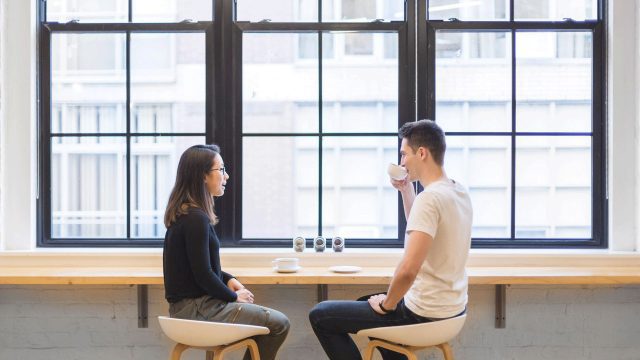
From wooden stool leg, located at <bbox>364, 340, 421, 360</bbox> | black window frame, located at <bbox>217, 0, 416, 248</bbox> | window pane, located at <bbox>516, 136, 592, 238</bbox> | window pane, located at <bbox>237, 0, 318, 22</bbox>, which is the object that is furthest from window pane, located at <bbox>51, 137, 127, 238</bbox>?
window pane, located at <bbox>516, 136, 592, 238</bbox>

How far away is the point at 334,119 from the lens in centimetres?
396

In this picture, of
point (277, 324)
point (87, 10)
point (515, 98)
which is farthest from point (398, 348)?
point (87, 10)

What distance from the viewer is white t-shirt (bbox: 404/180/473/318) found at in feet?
8.70

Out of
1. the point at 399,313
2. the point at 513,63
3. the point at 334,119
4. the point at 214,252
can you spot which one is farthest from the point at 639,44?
the point at 214,252

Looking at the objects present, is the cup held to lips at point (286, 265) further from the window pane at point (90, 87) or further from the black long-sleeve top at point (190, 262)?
the window pane at point (90, 87)

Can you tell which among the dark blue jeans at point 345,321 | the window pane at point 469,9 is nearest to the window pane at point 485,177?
the window pane at point 469,9

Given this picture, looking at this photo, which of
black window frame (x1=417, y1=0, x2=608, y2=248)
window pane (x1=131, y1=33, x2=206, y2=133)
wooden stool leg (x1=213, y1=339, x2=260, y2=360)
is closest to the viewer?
wooden stool leg (x1=213, y1=339, x2=260, y2=360)

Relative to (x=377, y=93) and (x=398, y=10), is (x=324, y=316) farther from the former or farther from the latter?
(x=398, y=10)

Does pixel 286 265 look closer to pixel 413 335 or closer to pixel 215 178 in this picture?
pixel 215 178

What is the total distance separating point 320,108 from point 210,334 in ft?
5.67

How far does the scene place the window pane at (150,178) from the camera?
3.97 metres

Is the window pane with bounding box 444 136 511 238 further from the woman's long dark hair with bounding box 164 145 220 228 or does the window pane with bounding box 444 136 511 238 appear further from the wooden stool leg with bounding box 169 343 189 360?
the wooden stool leg with bounding box 169 343 189 360

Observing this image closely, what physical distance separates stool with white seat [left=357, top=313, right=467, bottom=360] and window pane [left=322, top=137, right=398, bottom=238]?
126cm

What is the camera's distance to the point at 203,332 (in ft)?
8.80
